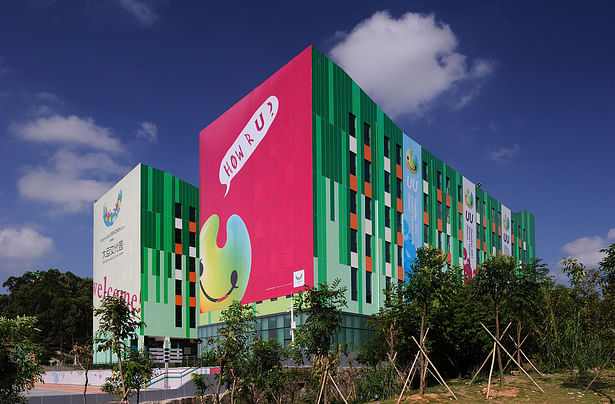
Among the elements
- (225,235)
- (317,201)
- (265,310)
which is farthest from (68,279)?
(317,201)

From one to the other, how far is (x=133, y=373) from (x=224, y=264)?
39432 millimetres

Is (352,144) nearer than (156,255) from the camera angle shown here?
Yes

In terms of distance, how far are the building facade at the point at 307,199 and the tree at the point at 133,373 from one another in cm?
2523

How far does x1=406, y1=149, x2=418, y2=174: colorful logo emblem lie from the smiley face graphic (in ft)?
68.5

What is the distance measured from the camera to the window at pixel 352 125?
54344mm

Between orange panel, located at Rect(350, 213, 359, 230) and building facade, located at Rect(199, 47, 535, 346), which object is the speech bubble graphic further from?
orange panel, located at Rect(350, 213, 359, 230)

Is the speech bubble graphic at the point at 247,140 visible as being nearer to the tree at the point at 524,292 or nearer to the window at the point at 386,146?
the window at the point at 386,146

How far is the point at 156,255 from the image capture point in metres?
73.3

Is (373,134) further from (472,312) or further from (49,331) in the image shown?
(49,331)

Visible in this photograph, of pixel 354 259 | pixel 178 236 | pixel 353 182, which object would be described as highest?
pixel 353 182

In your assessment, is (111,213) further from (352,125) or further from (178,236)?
(352,125)

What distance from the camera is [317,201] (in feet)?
160

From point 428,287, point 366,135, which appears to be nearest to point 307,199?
point 366,135

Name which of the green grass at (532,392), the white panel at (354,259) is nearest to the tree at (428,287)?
the green grass at (532,392)
